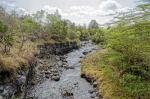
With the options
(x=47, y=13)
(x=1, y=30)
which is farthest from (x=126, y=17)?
(x=47, y=13)

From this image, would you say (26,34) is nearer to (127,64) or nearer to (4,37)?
(4,37)

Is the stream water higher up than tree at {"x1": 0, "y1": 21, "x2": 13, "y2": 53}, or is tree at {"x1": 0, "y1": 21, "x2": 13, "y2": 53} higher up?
tree at {"x1": 0, "y1": 21, "x2": 13, "y2": 53}

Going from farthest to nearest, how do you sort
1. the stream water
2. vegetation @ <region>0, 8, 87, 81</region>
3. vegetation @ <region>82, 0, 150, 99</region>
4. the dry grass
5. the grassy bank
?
vegetation @ <region>0, 8, 87, 81</region> → the stream water → the dry grass → the grassy bank → vegetation @ <region>82, 0, 150, 99</region>

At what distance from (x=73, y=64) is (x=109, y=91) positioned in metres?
19.1

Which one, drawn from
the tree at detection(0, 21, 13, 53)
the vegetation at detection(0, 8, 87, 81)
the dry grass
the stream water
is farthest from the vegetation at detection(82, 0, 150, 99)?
the tree at detection(0, 21, 13, 53)

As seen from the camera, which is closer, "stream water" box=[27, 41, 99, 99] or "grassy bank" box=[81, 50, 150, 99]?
"grassy bank" box=[81, 50, 150, 99]

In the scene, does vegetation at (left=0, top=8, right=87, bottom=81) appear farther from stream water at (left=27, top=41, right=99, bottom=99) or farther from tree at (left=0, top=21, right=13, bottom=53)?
stream water at (left=27, top=41, right=99, bottom=99)

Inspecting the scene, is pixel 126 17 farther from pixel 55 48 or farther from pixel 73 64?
pixel 55 48

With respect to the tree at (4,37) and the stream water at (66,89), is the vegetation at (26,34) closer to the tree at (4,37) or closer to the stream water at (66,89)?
the tree at (4,37)

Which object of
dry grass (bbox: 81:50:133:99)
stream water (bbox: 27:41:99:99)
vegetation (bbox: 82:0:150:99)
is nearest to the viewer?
vegetation (bbox: 82:0:150:99)

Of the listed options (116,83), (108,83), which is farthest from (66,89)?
(116,83)

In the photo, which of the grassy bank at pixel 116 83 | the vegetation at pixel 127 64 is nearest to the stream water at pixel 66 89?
the grassy bank at pixel 116 83

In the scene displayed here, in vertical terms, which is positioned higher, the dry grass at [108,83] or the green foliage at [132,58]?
the green foliage at [132,58]

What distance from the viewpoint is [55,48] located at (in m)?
55.6
